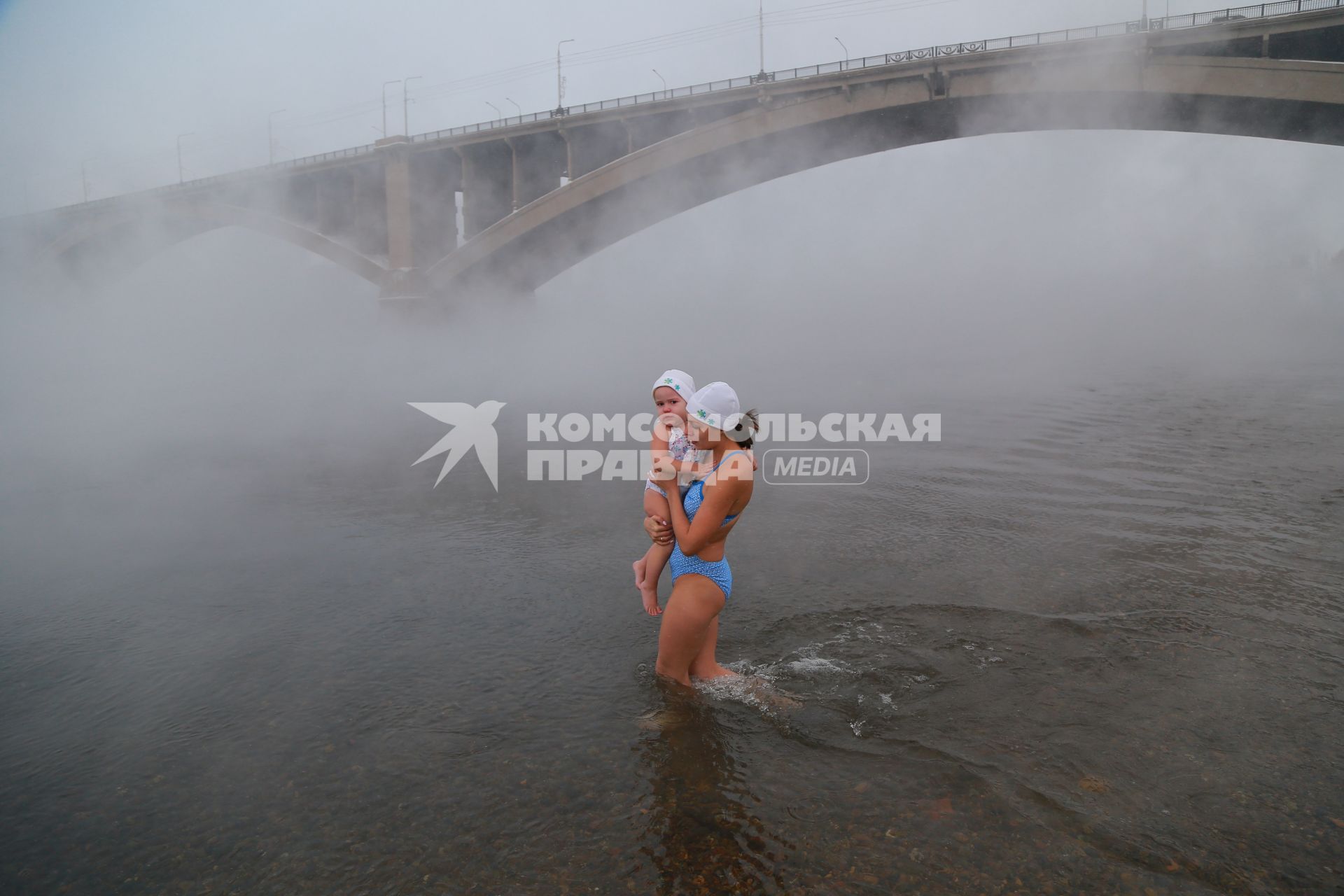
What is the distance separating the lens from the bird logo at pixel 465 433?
30.9 feet

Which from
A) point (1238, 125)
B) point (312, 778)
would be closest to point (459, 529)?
point (312, 778)

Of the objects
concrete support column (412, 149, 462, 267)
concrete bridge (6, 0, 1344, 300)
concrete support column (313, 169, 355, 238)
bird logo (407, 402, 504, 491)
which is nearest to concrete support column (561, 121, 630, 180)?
concrete bridge (6, 0, 1344, 300)

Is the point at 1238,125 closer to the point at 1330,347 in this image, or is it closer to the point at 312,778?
the point at 1330,347

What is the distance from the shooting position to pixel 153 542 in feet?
20.7

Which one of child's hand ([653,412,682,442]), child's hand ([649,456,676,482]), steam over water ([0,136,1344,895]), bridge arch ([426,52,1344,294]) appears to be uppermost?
bridge arch ([426,52,1344,294])

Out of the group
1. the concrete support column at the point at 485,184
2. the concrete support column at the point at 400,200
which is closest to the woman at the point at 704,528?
the concrete support column at the point at 485,184

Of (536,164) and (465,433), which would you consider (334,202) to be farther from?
(465,433)

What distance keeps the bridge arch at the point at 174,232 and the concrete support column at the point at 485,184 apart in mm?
3793

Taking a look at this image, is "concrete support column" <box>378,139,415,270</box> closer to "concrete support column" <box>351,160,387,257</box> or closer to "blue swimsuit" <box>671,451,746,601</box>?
"concrete support column" <box>351,160,387,257</box>

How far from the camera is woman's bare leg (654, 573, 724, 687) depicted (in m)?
3.47

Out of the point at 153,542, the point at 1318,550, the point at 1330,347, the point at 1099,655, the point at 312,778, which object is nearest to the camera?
the point at 312,778

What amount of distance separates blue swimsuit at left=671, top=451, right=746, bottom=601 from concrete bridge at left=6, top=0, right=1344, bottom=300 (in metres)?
19.7

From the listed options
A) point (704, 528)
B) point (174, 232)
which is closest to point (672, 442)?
point (704, 528)

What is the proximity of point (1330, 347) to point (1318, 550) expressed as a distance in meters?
25.4
